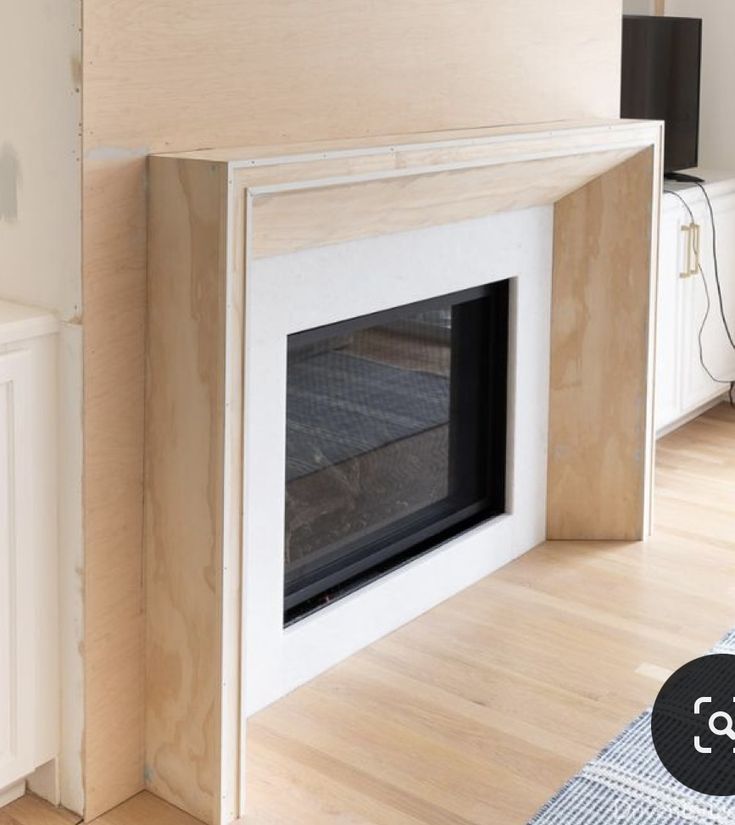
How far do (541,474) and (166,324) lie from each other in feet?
5.02

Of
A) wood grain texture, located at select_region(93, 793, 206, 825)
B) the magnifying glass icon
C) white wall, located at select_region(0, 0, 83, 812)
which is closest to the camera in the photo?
white wall, located at select_region(0, 0, 83, 812)

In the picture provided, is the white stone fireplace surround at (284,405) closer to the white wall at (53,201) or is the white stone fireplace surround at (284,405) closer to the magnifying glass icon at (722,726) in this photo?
the white wall at (53,201)

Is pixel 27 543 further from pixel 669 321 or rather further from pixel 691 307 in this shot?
pixel 691 307

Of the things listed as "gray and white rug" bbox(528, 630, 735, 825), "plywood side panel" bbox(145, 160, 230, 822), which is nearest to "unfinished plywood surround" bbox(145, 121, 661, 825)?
"plywood side panel" bbox(145, 160, 230, 822)

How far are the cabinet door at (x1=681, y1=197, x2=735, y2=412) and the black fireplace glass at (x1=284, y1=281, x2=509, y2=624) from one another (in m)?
1.24

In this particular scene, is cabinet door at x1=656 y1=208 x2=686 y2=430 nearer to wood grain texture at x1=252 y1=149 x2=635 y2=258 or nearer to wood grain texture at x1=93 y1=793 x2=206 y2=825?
wood grain texture at x1=252 y1=149 x2=635 y2=258

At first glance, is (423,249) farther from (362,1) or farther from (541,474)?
(541,474)

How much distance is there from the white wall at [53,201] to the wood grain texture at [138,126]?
0.02 metres

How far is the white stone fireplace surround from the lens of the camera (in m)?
2.33
